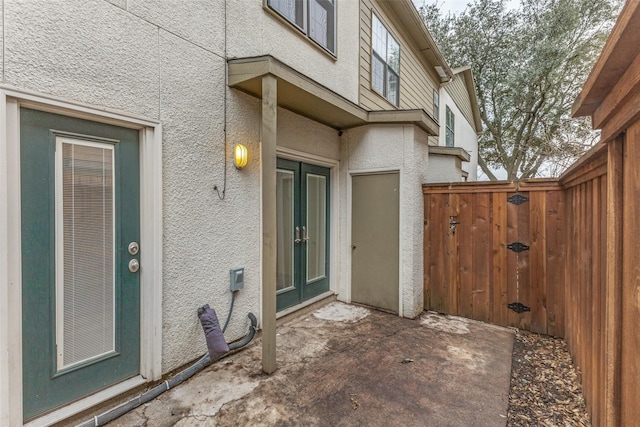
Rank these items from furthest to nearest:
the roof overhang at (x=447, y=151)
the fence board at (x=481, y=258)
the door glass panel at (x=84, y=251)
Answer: the roof overhang at (x=447, y=151), the fence board at (x=481, y=258), the door glass panel at (x=84, y=251)

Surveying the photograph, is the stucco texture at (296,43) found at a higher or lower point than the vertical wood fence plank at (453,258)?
higher

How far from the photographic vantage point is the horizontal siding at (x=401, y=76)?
538 cm

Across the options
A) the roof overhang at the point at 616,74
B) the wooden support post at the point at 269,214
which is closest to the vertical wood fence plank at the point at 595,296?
the roof overhang at the point at 616,74

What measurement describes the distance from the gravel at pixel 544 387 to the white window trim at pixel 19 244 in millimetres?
3020

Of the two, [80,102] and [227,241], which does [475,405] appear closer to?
[227,241]

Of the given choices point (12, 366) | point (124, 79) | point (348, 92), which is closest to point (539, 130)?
point (348, 92)

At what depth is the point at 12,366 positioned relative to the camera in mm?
1865

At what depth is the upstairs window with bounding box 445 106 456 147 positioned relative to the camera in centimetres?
1039

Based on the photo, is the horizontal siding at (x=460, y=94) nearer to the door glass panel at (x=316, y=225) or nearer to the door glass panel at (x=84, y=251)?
the door glass panel at (x=316, y=225)

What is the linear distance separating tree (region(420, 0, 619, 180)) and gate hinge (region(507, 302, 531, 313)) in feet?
36.2

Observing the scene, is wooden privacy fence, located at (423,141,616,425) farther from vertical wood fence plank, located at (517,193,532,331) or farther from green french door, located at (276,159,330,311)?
green french door, located at (276,159,330,311)

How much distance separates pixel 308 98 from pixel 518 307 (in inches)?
150

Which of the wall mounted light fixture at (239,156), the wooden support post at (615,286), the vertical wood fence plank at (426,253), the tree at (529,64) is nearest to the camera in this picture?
the wooden support post at (615,286)

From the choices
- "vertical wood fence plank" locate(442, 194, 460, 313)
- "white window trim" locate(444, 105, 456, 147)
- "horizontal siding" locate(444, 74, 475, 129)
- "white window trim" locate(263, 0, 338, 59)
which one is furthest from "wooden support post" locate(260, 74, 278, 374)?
"horizontal siding" locate(444, 74, 475, 129)
